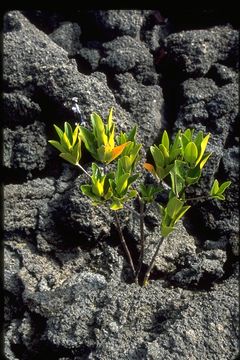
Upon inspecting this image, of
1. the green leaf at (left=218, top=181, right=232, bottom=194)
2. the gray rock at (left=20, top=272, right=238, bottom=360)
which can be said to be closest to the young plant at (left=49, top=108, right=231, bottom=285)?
the green leaf at (left=218, top=181, right=232, bottom=194)

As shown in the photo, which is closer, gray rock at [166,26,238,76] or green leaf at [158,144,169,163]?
green leaf at [158,144,169,163]

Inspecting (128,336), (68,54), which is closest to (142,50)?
(68,54)

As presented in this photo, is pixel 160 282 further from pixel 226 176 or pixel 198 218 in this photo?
pixel 226 176

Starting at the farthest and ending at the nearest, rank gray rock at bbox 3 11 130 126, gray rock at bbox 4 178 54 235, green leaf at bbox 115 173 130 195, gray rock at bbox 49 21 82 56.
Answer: gray rock at bbox 49 21 82 56, gray rock at bbox 3 11 130 126, gray rock at bbox 4 178 54 235, green leaf at bbox 115 173 130 195

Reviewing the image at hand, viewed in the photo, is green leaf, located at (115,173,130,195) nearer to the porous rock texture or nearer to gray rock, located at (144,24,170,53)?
the porous rock texture

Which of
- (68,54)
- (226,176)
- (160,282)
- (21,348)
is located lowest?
(21,348)

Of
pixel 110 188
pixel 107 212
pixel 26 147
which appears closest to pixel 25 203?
pixel 26 147

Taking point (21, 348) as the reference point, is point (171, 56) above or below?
above
